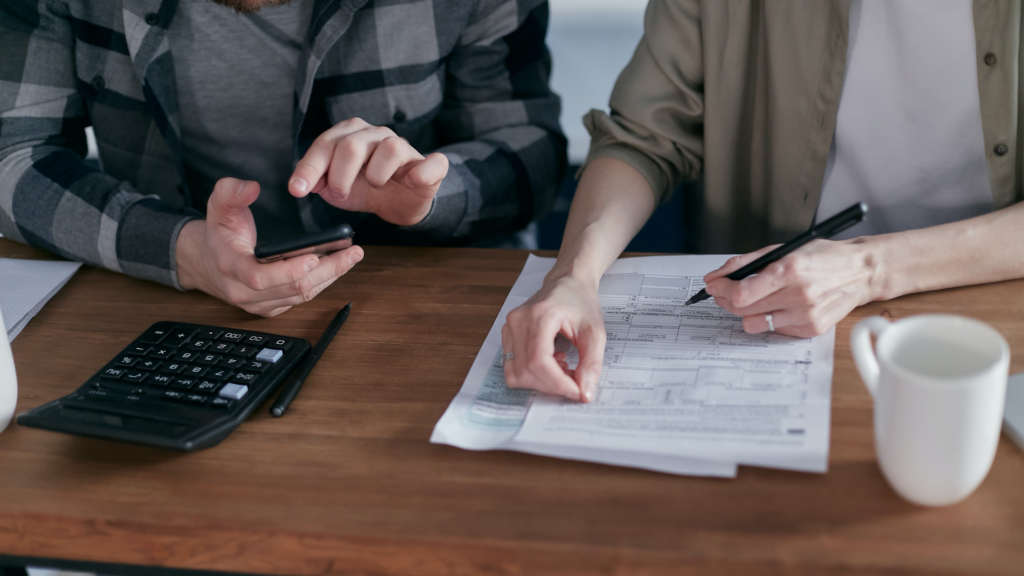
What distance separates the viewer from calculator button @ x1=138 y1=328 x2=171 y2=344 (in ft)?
2.38

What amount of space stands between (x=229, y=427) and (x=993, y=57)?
89 cm

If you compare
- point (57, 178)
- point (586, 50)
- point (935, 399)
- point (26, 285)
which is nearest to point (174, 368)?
point (26, 285)

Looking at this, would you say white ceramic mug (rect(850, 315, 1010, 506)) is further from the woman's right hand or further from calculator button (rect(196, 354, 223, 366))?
calculator button (rect(196, 354, 223, 366))

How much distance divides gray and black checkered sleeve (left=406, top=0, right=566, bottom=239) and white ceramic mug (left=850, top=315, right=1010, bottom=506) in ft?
2.14

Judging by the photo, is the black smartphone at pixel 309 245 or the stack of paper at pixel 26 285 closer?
the black smartphone at pixel 309 245

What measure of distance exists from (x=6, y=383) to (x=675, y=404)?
579 mm

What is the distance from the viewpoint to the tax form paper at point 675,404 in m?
0.54

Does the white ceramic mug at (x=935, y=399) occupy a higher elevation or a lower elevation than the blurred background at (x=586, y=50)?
higher

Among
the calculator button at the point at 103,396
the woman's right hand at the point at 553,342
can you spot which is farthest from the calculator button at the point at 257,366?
the woman's right hand at the point at 553,342

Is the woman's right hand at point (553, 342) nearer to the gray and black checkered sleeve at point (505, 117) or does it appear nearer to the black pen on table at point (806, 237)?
the black pen on table at point (806, 237)

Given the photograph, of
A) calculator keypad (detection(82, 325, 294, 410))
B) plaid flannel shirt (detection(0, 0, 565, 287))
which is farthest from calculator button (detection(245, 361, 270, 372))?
plaid flannel shirt (detection(0, 0, 565, 287))

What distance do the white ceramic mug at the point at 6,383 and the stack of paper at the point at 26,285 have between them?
184mm

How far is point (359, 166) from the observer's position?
75 centimetres

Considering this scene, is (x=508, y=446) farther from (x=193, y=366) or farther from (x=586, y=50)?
(x=586, y=50)
